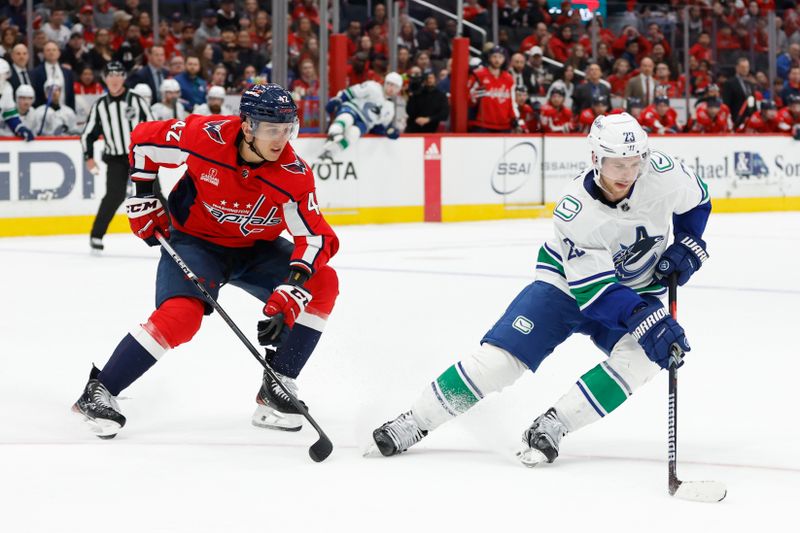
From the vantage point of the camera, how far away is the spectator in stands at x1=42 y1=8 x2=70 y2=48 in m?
11.3

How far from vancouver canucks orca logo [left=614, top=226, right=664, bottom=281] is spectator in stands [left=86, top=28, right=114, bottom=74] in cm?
853

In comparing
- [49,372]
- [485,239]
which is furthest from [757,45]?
[49,372]

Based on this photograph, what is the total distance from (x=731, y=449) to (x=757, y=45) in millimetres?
12251

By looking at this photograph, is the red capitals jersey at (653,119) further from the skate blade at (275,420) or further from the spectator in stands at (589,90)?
the skate blade at (275,420)

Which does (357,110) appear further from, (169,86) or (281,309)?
(281,309)

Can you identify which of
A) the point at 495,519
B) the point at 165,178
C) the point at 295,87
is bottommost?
the point at 495,519

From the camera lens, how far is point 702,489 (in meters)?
3.06

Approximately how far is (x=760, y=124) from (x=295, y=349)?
12.3m

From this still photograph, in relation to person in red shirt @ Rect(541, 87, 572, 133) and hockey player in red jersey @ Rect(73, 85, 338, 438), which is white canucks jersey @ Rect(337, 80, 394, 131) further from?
hockey player in red jersey @ Rect(73, 85, 338, 438)

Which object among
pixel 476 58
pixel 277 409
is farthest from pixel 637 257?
pixel 476 58

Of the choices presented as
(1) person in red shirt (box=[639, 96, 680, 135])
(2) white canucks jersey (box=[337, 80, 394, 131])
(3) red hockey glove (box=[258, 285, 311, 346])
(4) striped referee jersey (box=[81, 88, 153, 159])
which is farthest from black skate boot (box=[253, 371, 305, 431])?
(1) person in red shirt (box=[639, 96, 680, 135])

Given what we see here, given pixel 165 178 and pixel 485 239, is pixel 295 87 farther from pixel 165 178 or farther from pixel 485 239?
pixel 485 239

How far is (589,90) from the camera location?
14.1 metres

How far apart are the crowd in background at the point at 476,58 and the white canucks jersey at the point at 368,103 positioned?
0.40 m
